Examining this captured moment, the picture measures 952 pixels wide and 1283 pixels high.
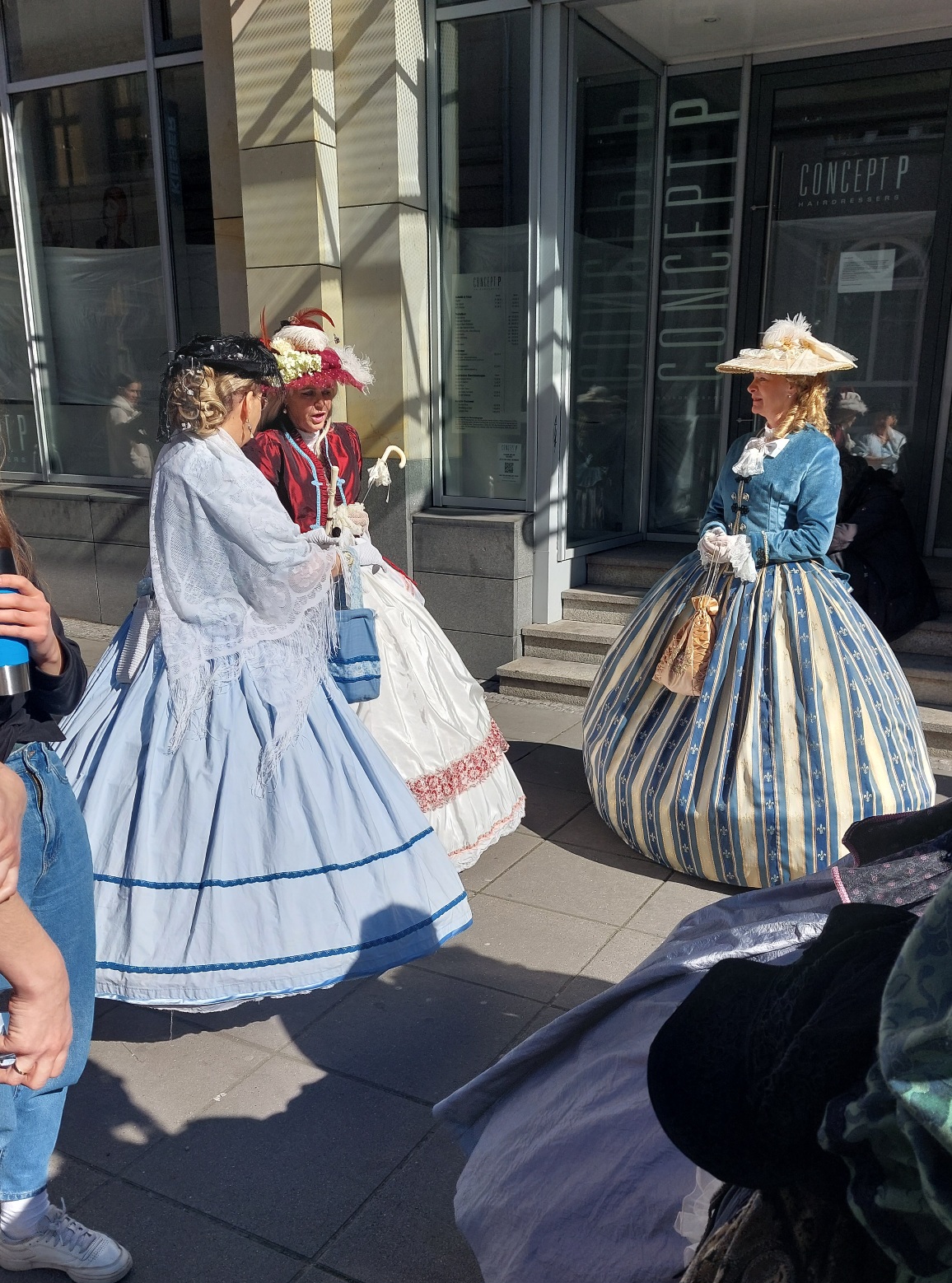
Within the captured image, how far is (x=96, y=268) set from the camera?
25.7ft

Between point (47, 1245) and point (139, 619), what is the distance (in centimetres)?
165

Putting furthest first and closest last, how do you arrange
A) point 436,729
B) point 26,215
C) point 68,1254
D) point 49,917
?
1. point 26,215
2. point 436,729
3. point 68,1254
4. point 49,917

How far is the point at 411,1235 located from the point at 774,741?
75.0 inches

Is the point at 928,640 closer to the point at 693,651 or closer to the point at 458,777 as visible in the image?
the point at 693,651

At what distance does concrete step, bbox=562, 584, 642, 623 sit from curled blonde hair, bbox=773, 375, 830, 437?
2.43 metres

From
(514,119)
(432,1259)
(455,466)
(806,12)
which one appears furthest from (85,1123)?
(806,12)

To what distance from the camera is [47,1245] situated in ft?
6.22

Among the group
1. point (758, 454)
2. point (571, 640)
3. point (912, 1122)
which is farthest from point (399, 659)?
point (912, 1122)

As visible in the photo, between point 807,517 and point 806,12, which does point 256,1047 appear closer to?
point 807,517

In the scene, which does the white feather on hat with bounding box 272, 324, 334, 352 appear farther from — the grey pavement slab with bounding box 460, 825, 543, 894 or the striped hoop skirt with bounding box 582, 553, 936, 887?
the grey pavement slab with bounding box 460, 825, 543, 894

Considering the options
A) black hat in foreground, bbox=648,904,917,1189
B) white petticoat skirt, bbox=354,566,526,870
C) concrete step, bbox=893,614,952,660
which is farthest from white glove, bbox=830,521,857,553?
black hat in foreground, bbox=648,904,917,1189

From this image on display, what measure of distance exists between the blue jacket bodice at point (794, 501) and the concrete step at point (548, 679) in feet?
6.93

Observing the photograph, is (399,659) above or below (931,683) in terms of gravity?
above

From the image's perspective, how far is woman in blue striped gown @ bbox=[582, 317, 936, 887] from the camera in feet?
10.7
